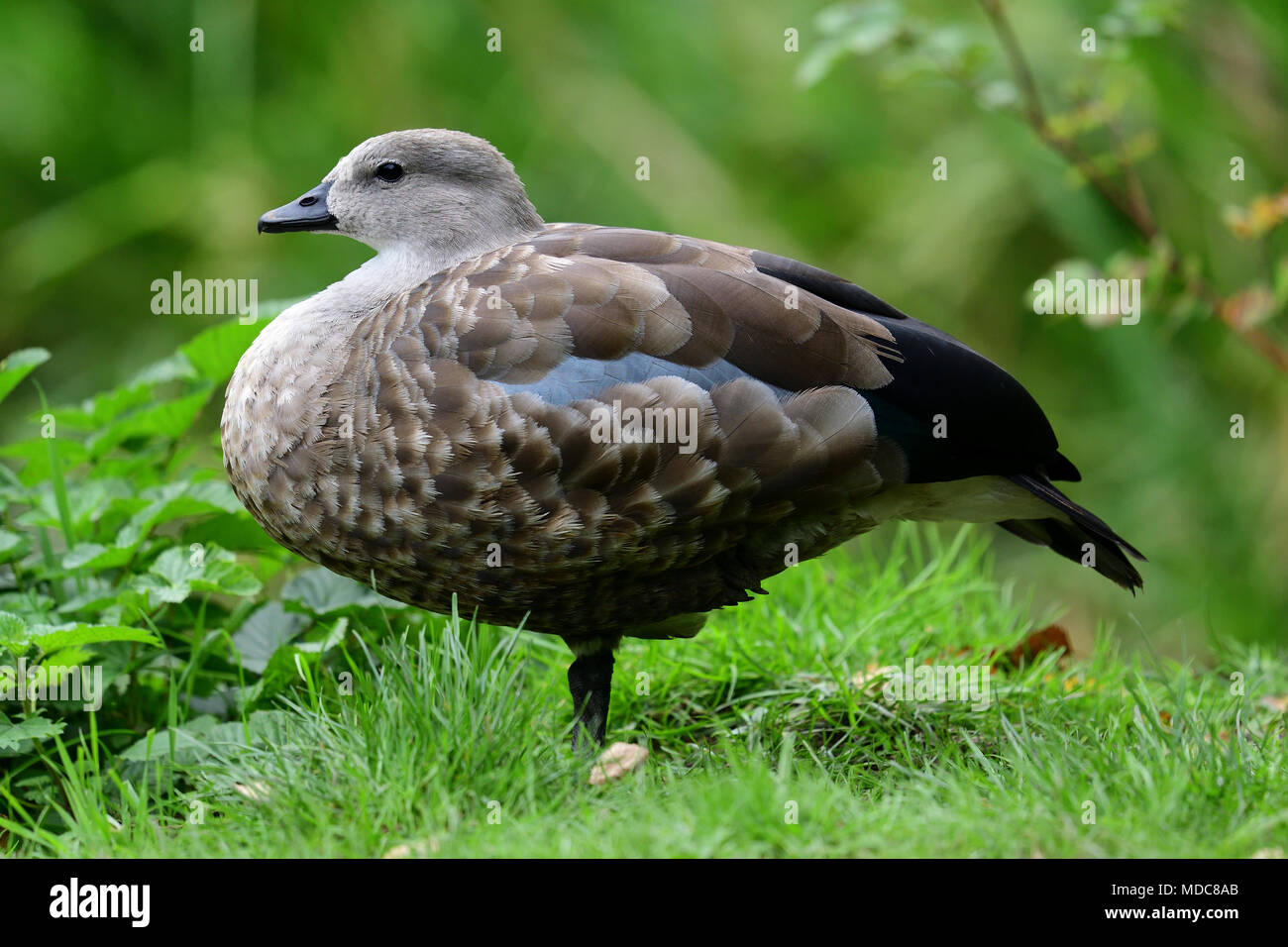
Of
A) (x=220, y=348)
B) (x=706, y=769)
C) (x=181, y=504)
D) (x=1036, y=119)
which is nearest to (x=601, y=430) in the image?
(x=706, y=769)

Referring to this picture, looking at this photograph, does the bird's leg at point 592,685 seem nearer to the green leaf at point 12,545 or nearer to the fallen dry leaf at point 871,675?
the fallen dry leaf at point 871,675

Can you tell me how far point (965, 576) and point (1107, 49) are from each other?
56.4 inches

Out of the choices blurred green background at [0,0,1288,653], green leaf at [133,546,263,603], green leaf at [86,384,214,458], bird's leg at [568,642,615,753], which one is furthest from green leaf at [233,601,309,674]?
blurred green background at [0,0,1288,653]

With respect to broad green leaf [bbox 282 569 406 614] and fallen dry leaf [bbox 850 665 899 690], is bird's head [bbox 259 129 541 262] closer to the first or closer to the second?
broad green leaf [bbox 282 569 406 614]

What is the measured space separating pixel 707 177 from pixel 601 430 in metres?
3.45

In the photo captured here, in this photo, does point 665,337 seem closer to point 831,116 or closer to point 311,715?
point 311,715

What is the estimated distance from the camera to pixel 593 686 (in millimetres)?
2814

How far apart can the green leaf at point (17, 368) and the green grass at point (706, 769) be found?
Answer: 826 mm

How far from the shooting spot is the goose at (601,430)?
2.42 metres

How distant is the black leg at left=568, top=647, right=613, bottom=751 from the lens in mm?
2799

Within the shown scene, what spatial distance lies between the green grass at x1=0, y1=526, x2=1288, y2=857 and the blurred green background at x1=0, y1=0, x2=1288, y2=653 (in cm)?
180

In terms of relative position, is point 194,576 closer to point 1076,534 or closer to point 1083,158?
point 1076,534

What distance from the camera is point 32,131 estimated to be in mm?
5902

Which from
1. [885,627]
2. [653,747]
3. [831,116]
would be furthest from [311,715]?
[831,116]
